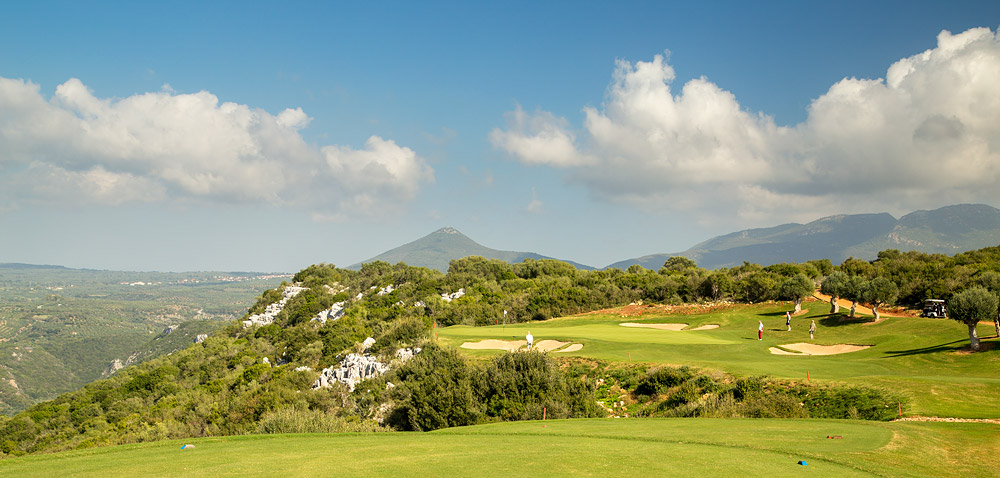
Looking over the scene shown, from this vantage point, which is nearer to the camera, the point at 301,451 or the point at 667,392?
the point at 301,451

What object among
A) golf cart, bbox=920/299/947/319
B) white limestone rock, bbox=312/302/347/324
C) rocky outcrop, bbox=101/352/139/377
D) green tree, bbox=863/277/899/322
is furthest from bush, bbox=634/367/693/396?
rocky outcrop, bbox=101/352/139/377

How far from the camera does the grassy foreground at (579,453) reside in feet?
28.0

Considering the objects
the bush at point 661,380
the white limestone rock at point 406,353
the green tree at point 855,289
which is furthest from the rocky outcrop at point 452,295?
the bush at point 661,380

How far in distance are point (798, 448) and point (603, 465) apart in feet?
15.1

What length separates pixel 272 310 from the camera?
9125cm

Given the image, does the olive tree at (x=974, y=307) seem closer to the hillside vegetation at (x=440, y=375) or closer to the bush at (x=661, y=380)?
the hillside vegetation at (x=440, y=375)

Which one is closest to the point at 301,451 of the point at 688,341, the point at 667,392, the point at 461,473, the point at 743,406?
the point at 461,473

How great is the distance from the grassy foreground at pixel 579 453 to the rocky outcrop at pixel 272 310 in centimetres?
7873

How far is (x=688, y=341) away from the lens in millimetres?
32375

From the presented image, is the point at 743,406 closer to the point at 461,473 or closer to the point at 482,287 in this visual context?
the point at 461,473

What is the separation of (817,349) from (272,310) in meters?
84.8

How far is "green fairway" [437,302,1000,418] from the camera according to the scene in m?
17.1

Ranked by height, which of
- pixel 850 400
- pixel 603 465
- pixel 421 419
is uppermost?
pixel 603 465

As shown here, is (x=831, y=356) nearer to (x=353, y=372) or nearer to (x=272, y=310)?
(x=353, y=372)
